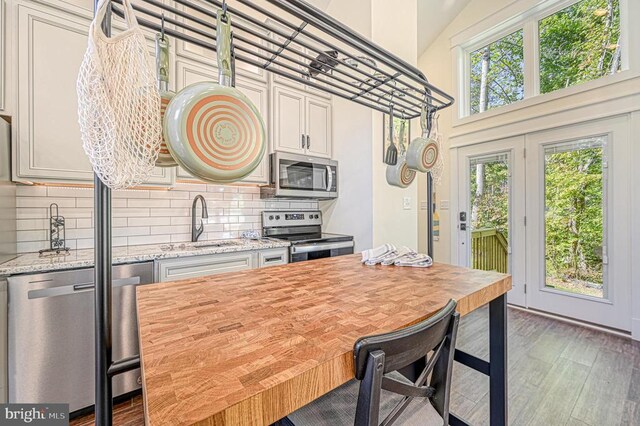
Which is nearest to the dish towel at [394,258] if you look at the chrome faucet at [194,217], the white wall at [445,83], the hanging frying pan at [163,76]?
the hanging frying pan at [163,76]

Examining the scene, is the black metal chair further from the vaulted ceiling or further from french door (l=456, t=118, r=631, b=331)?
the vaulted ceiling

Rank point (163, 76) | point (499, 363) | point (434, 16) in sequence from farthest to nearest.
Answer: point (434, 16), point (499, 363), point (163, 76)

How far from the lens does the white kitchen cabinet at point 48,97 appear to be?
1.61m

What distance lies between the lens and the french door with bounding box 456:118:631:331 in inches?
97.7

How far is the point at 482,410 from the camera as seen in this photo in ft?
5.14

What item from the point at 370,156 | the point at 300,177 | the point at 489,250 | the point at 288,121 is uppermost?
the point at 288,121

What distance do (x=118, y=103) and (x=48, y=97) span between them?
1715 mm

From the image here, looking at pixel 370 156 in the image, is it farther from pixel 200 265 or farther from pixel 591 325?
pixel 591 325

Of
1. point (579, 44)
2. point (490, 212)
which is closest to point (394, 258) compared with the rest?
point (490, 212)

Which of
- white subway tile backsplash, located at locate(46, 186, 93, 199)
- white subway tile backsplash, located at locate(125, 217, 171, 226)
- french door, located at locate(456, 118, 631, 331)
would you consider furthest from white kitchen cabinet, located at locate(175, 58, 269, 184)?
french door, located at locate(456, 118, 631, 331)

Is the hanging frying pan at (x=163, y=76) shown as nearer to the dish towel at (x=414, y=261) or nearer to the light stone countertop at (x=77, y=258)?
the dish towel at (x=414, y=261)

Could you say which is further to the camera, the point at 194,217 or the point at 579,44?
the point at 579,44

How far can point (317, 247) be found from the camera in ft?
8.54

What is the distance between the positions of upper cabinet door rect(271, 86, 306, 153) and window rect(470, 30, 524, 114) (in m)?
2.42
